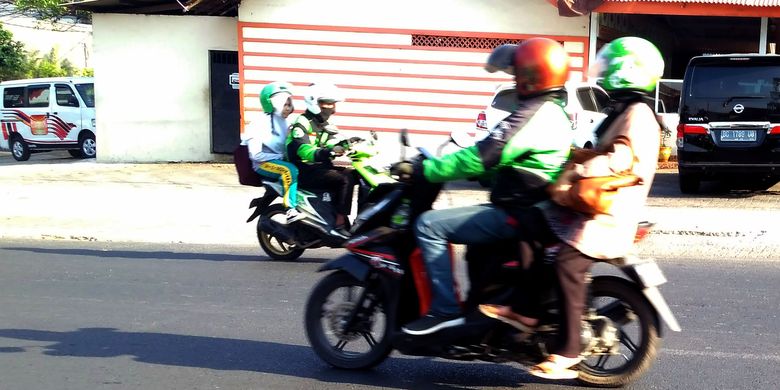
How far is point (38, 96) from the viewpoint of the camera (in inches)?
826

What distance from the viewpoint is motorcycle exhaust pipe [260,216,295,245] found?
28.1 feet

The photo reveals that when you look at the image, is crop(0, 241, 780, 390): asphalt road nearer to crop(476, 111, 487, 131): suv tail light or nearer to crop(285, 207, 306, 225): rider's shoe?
crop(285, 207, 306, 225): rider's shoe

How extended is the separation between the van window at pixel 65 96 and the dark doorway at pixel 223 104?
4.86 meters

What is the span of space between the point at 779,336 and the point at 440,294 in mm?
2643

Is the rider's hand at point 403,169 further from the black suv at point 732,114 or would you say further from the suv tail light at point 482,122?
the suv tail light at point 482,122

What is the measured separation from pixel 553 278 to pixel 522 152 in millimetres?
650

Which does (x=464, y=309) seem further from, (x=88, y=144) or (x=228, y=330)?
(x=88, y=144)

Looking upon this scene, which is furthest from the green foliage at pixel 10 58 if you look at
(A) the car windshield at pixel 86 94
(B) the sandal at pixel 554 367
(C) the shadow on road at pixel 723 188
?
(B) the sandal at pixel 554 367

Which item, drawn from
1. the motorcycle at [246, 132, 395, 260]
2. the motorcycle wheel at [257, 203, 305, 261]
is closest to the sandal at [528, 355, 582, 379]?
the motorcycle at [246, 132, 395, 260]

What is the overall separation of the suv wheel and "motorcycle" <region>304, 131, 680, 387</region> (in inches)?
342

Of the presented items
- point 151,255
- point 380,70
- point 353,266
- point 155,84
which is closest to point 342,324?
point 353,266

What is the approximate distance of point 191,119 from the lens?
17.5 meters

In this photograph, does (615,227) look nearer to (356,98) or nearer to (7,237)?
(7,237)

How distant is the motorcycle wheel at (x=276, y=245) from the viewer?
8781 mm
